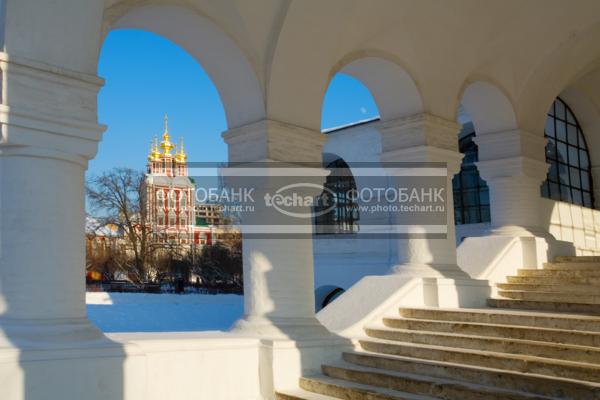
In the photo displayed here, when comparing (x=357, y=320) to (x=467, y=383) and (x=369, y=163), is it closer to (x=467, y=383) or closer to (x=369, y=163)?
(x=467, y=383)

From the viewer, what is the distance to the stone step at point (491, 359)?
19.0ft

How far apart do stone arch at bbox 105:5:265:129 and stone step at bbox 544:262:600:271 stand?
5.70 metres

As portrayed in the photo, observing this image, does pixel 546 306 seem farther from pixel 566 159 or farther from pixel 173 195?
pixel 173 195

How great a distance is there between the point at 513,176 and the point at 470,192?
25.0ft

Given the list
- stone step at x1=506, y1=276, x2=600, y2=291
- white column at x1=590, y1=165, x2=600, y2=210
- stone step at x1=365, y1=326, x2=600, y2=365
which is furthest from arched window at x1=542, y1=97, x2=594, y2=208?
stone step at x1=365, y1=326, x2=600, y2=365

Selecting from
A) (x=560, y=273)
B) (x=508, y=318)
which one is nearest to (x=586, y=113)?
(x=560, y=273)

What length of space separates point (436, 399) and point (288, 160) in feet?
10.4

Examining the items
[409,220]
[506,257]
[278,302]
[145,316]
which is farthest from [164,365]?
[145,316]

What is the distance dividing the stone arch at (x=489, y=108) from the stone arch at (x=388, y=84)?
5.24 ft

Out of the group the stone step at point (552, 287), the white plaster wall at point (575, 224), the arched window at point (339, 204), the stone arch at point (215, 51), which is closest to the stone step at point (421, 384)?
the stone arch at point (215, 51)

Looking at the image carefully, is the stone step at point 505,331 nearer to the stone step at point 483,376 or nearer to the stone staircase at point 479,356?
the stone staircase at point 479,356

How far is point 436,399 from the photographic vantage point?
6.02 meters

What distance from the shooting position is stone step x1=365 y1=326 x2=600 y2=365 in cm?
617

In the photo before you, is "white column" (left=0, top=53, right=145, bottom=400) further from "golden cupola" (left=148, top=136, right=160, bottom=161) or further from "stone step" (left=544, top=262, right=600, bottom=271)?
"golden cupola" (left=148, top=136, right=160, bottom=161)
